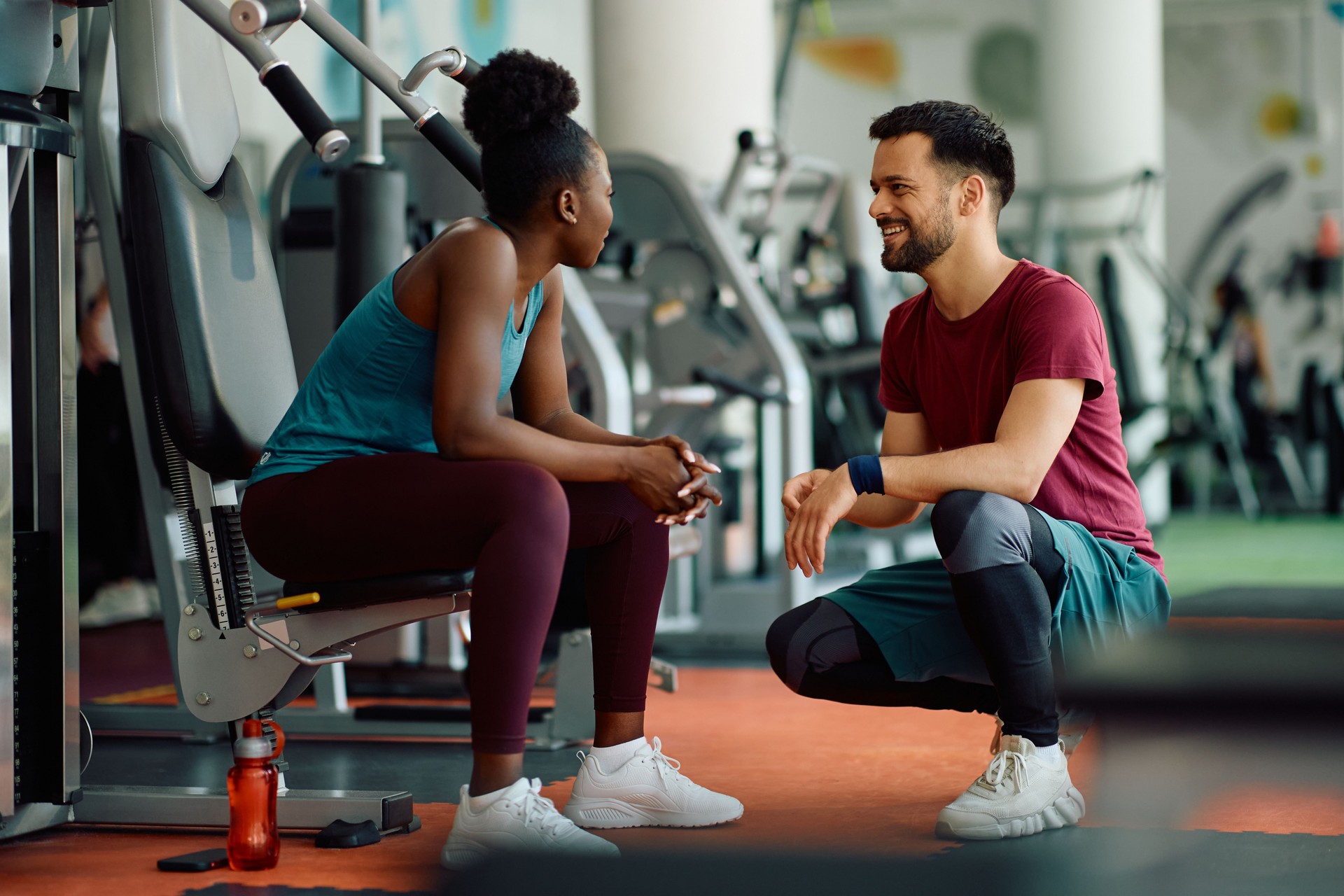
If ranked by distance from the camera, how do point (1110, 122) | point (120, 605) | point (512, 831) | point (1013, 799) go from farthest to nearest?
point (1110, 122) → point (120, 605) → point (1013, 799) → point (512, 831)

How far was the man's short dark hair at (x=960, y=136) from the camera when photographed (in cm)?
196

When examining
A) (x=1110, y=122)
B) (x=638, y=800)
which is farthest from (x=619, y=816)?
(x=1110, y=122)

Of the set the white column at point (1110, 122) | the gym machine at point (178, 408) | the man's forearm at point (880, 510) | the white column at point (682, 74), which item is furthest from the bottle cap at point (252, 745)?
the white column at point (1110, 122)

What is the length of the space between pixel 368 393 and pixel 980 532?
0.81 m

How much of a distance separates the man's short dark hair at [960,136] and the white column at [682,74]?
359cm

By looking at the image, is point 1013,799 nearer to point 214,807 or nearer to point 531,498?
point 531,498

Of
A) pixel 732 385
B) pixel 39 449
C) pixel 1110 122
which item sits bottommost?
pixel 39 449

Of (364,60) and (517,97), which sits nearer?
(517,97)

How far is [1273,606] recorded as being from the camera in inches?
34.1

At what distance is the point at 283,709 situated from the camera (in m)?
2.96

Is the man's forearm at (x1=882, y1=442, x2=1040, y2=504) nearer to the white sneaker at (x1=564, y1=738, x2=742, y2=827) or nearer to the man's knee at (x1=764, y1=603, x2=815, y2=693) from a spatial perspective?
the man's knee at (x1=764, y1=603, x2=815, y2=693)

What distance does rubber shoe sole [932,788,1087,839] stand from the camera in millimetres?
1812

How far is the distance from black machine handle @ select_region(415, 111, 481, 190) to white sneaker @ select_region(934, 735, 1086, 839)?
40.9 inches

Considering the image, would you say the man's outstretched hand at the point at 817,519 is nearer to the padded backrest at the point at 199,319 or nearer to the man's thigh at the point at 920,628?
the man's thigh at the point at 920,628
